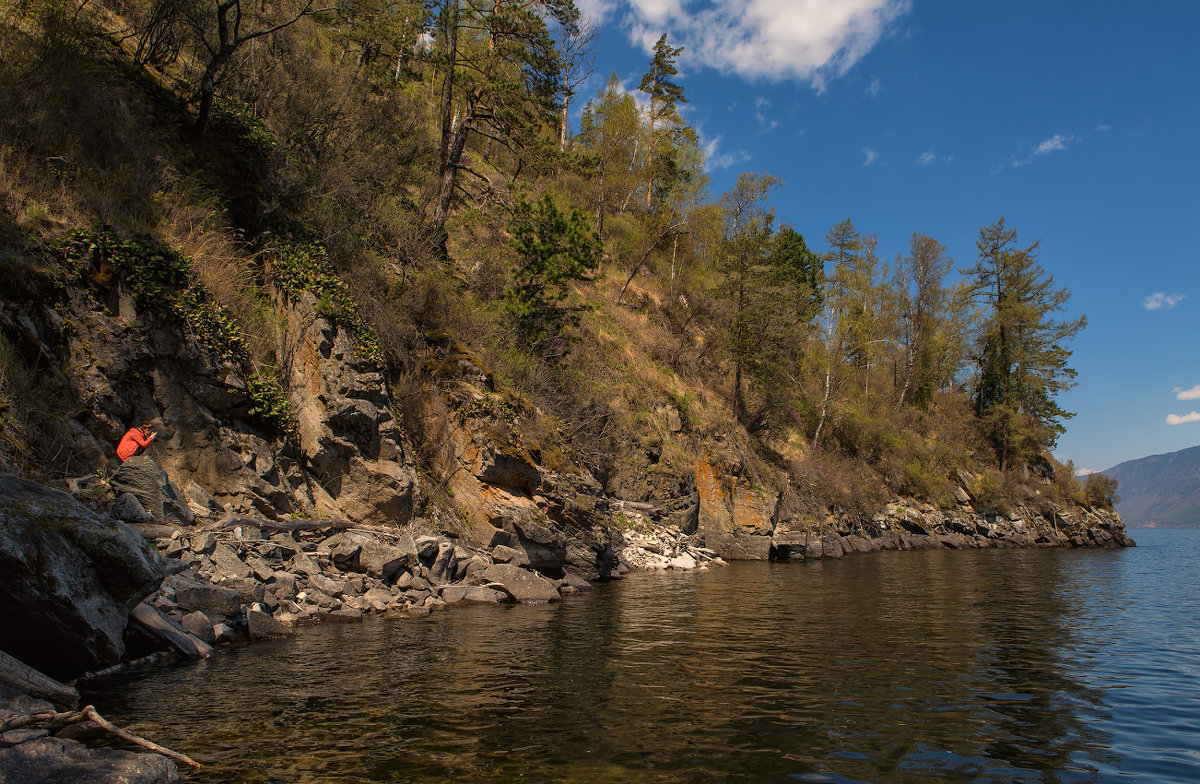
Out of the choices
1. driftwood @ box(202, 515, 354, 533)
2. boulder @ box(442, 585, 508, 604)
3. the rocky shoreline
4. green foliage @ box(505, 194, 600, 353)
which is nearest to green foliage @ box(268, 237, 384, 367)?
driftwood @ box(202, 515, 354, 533)

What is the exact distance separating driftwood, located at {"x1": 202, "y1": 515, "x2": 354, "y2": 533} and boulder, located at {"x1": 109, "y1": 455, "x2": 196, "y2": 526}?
476mm

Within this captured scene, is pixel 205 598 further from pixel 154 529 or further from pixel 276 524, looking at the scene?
pixel 276 524

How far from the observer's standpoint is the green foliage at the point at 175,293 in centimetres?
986

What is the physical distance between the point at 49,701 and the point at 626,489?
71.2 feet

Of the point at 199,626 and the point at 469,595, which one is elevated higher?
the point at 199,626

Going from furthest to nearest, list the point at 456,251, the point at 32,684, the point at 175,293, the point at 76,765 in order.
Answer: the point at 456,251 → the point at 175,293 → the point at 32,684 → the point at 76,765

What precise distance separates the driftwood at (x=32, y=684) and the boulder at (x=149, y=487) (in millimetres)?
4309

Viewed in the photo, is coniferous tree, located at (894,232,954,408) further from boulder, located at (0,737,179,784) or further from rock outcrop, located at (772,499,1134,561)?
boulder, located at (0,737,179,784)

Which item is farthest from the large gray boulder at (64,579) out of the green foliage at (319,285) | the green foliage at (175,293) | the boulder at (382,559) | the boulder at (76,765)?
the green foliage at (319,285)

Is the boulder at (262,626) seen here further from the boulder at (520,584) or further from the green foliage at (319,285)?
the green foliage at (319,285)

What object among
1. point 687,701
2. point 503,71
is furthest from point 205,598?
point 503,71

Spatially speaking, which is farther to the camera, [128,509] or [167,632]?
[128,509]

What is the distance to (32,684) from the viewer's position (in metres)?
4.63

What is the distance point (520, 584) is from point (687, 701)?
7.45 metres
